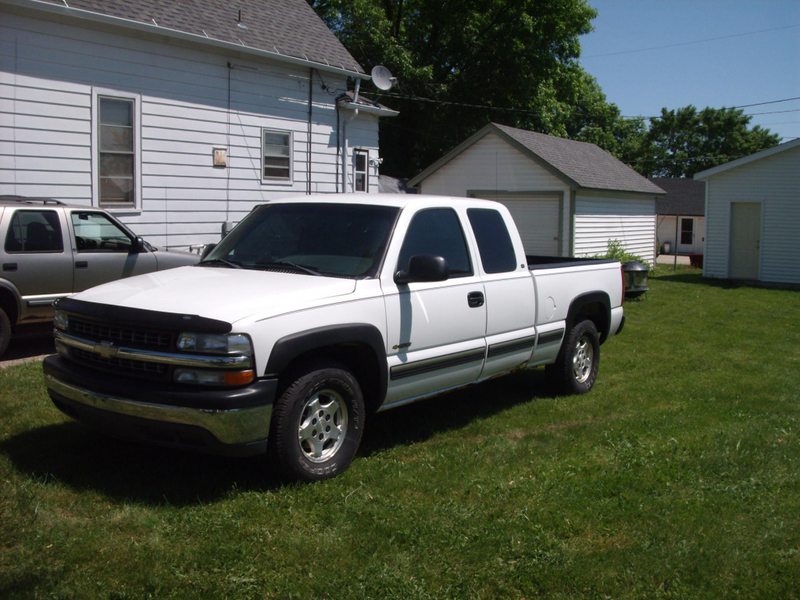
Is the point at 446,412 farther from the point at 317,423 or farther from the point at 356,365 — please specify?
the point at 317,423

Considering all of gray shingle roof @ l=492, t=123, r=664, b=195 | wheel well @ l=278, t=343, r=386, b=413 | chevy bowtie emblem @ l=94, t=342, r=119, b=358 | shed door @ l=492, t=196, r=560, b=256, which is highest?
gray shingle roof @ l=492, t=123, r=664, b=195

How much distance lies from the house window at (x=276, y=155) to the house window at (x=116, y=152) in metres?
2.72

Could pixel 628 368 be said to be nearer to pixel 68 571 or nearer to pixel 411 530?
pixel 411 530

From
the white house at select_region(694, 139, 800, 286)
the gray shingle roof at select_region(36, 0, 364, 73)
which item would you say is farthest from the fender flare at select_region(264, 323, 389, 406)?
the white house at select_region(694, 139, 800, 286)

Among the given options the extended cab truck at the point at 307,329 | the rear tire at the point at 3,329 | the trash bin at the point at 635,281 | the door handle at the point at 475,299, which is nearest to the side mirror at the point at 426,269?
the extended cab truck at the point at 307,329

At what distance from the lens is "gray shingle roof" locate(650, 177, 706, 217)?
47.6m

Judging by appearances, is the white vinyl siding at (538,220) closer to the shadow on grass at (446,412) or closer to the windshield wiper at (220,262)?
the shadow on grass at (446,412)

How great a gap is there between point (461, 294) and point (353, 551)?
96.8 inches

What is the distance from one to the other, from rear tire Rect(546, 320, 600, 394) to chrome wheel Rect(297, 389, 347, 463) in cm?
317

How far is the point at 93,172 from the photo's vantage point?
11.4m

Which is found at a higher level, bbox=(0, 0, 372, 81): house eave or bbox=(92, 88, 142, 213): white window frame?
bbox=(0, 0, 372, 81): house eave

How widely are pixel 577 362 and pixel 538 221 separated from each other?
15.3 m

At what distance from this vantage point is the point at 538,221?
22609mm

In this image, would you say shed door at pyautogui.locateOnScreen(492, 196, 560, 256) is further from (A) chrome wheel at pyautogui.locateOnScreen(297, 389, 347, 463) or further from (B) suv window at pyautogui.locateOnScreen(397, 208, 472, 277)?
(A) chrome wheel at pyautogui.locateOnScreen(297, 389, 347, 463)
